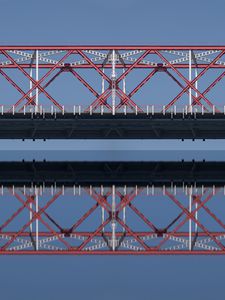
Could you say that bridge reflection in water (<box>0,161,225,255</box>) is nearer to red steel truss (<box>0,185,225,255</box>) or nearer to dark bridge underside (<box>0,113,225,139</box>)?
red steel truss (<box>0,185,225,255</box>)

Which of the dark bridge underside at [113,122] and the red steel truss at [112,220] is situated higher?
the dark bridge underside at [113,122]

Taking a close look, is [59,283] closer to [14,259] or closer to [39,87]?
[14,259]

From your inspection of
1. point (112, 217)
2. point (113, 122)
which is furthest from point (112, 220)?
point (113, 122)

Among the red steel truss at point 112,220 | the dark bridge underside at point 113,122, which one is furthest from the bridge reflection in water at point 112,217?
the dark bridge underside at point 113,122

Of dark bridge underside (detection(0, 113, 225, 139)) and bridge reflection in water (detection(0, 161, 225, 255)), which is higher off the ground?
dark bridge underside (detection(0, 113, 225, 139))

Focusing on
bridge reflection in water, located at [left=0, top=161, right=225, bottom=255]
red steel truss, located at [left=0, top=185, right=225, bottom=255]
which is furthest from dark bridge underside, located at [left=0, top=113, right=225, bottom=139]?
red steel truss, located at [left=0, top=185, right=225, bottom=255]

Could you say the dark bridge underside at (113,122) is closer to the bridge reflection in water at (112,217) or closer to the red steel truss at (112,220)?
the bridge reflection in water at (112,217)

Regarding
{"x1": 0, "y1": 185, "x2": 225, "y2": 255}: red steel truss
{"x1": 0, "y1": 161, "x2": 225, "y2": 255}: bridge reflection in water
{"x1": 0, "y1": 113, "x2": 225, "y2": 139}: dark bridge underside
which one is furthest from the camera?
{"x1": 0, "y1": 113, "x2": 225, "y2": 139}: dark bridge underside

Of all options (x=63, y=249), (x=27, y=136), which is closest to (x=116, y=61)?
(x=27, y=136)

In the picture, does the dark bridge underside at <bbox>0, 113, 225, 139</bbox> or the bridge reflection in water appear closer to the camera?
the bridge reflection in water
